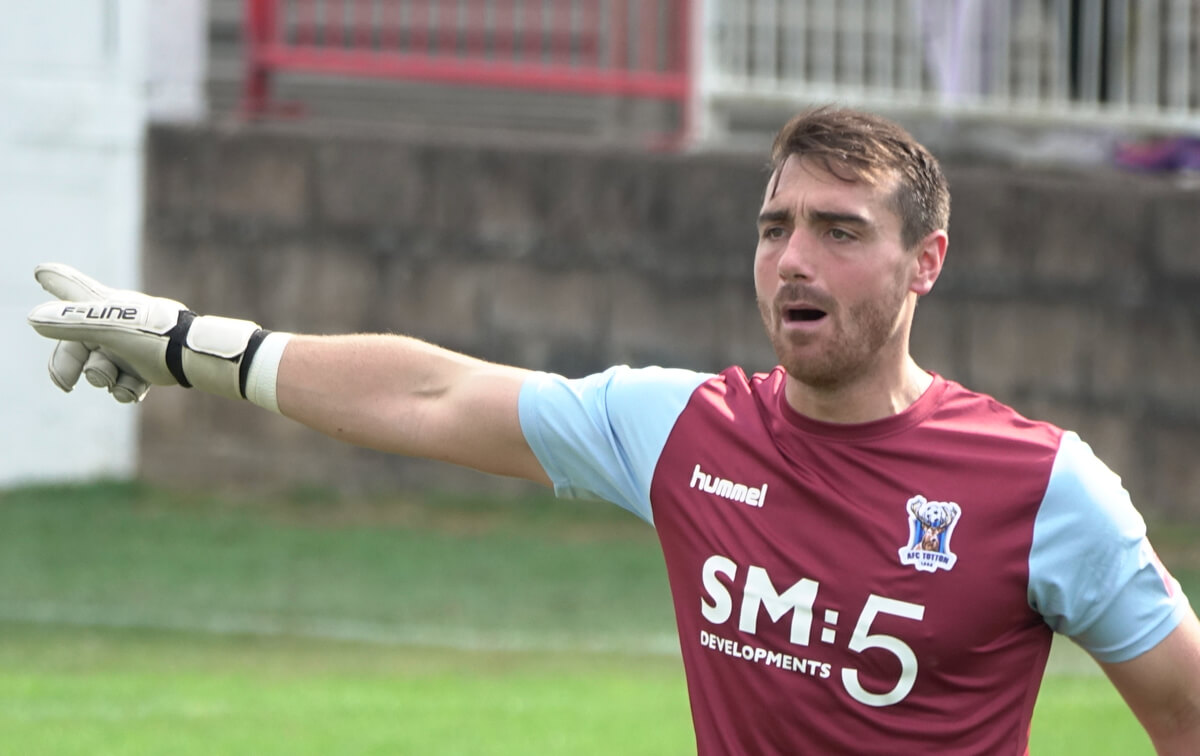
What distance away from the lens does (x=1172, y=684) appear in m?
3.40

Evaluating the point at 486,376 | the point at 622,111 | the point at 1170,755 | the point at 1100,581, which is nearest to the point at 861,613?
the point at 1100,581

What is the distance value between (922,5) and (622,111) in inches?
108

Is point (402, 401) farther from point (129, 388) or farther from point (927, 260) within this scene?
point (927, 260)

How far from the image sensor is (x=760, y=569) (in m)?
3.54

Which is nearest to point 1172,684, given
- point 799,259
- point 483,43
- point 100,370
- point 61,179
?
point 799,259

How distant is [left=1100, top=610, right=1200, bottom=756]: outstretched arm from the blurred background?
6559 millimetres

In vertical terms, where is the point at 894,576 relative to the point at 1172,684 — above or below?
above

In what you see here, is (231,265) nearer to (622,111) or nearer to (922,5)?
(622,111)

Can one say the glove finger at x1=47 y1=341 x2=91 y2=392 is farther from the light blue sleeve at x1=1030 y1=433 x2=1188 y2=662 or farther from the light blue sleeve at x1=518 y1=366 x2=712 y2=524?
the light blue sleeve at x1=1030 y1=433 x2=1188 y2=662

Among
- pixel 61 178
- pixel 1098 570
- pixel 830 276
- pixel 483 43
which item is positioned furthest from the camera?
pixel 483 43

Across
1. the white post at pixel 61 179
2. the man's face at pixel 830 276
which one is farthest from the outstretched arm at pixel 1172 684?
the white post at pixel 61 179

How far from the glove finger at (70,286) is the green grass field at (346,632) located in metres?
Answer: 3.11

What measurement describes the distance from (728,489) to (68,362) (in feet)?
4.76

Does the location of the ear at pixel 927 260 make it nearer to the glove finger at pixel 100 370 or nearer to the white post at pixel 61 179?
the glove finger at pixel 100 370
